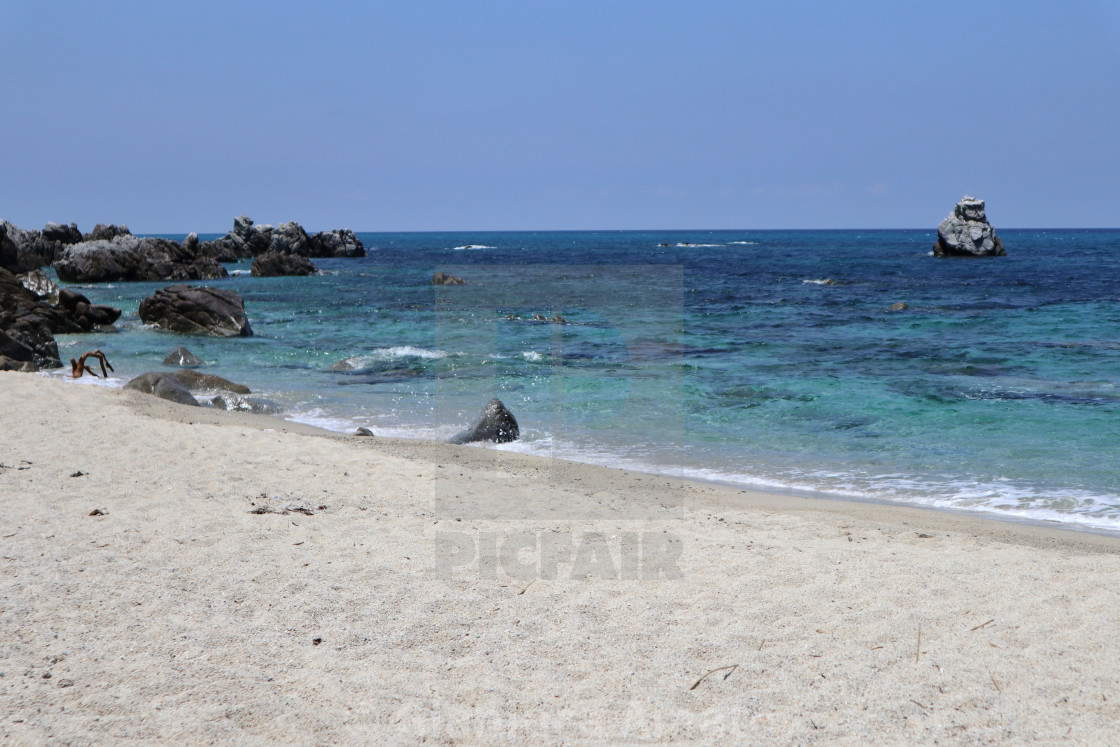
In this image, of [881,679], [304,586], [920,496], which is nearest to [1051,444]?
[920,496]

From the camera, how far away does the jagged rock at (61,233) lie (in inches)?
2008

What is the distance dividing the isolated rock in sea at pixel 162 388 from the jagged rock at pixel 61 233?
159 feet

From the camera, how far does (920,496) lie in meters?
7.27

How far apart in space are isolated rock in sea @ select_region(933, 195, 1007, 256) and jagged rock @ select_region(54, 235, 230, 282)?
45.0m

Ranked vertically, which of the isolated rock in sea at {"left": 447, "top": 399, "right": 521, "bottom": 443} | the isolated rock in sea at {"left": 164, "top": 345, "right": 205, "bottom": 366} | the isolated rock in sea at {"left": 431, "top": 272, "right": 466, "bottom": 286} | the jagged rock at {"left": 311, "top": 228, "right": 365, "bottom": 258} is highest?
the jagged rock at {"left": 311, "top": 228, "right": 365, "bottom": 258}

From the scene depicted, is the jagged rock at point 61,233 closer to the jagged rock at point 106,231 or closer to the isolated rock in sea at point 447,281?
the jagged rock at point 106,231

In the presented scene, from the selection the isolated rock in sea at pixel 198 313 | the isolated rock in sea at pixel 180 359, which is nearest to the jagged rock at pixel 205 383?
the isolated rock in sea at pixel 180 359

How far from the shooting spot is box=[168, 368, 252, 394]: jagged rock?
469 inches

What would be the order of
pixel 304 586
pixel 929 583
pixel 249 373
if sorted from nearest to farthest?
pixel 304 586 → pixel 929 583 → pixel 249 373

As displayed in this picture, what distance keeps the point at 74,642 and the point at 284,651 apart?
869mm

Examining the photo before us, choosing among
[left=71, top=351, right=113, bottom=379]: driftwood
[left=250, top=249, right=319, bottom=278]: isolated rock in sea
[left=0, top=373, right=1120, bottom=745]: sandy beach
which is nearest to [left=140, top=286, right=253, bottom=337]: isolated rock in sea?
[left=71, top=351, right=113, bottom=379]: driftwood

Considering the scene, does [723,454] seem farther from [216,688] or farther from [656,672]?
[216,688]

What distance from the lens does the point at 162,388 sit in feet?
34.2

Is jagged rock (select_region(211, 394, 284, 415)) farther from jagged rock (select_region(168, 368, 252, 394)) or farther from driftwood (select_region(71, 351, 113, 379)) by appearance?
driftwood (select_region(71, 351, 113, 379))
